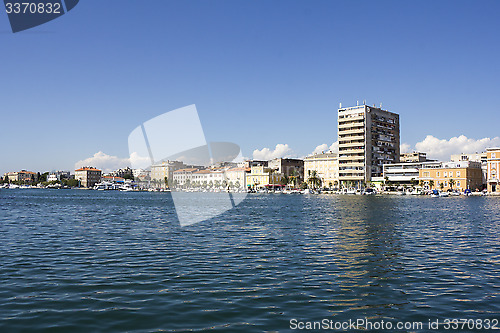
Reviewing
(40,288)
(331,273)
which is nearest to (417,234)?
(331,273)

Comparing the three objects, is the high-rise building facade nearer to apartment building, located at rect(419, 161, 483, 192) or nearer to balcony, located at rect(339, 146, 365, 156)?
balcony, located at rect(339, 146, 365, 156)

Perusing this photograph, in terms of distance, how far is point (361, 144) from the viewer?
186 m

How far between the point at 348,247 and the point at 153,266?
41.6 ft

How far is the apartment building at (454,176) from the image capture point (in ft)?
520

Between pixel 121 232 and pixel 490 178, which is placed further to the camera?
pixel 490 178

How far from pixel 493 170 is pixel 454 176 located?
13931 mm

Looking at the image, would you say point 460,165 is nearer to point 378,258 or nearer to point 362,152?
point 362,152

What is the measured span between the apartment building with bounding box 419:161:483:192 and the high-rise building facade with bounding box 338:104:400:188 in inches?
992

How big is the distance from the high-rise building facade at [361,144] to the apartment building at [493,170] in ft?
155

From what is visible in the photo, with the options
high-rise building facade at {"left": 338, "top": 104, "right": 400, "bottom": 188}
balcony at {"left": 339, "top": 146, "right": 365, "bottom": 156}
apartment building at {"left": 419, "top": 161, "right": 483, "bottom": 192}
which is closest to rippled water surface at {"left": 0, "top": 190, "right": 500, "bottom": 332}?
apartment building at {"left": 419, "top": 161, "right": 483, "bottom": 192}

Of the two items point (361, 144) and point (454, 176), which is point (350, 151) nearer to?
point (361, 144)

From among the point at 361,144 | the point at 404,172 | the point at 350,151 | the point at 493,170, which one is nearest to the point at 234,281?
the point at 493,170

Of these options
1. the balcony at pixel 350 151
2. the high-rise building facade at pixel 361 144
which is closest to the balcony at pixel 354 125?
the high-rise building facade at pixel 361 144

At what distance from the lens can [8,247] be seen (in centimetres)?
2436
